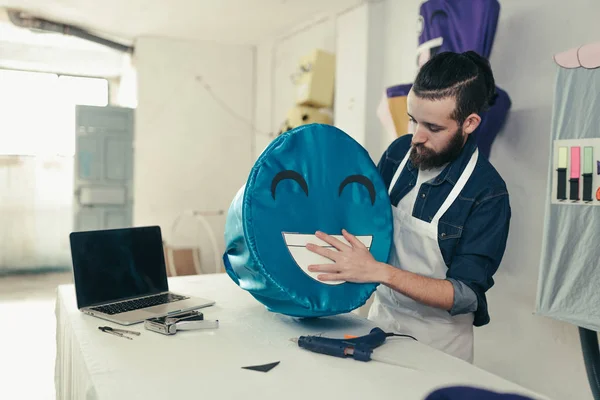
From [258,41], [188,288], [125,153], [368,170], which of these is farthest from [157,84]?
[368,170]

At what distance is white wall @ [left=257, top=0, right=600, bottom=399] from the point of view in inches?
88.7

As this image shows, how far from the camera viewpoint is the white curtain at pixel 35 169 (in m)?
5.97

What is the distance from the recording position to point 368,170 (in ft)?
4.60

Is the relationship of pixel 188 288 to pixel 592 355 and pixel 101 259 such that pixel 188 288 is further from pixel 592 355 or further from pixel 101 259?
pixel 592 355

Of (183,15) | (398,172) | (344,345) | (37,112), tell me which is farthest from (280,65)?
(344,345)

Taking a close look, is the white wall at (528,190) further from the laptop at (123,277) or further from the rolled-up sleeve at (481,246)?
the laptop at (123,277)

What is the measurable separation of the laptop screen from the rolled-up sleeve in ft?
2.92

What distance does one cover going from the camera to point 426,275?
1483mm

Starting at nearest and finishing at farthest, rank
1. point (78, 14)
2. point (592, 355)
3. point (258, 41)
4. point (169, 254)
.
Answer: point (592, 355)
point (78, 14)
point (169, 254)
point (258, 41)

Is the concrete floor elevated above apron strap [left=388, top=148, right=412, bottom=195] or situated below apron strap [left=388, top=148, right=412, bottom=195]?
below

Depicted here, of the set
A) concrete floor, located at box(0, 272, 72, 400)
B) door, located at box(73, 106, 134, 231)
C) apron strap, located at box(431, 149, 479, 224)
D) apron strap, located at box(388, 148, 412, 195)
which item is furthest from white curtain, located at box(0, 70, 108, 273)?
apron strap, located at box(431, 149, 479, 224)

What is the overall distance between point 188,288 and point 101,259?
372mm

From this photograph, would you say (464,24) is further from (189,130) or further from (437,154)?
(189,130)

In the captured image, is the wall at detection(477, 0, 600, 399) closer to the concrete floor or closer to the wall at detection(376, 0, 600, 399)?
the wall at detection(376, 0, 600, 399)
